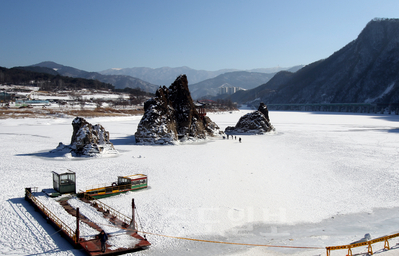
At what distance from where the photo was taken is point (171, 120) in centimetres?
5053

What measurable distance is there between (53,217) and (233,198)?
11.9 m

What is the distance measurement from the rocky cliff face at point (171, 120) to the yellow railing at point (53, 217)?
91.1 feet

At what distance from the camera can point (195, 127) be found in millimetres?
A: 53344

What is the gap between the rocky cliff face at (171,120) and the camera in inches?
1884

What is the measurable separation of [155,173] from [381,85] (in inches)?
8294

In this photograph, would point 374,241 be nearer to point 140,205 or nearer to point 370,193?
point 370,193

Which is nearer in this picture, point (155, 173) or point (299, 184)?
point (299, 184)

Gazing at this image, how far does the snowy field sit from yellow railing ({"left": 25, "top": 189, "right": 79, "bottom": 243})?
488 mm

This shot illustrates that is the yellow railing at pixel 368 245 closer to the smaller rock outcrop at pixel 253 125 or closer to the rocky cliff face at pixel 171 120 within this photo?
the rocky cliff face at pixel 171 120

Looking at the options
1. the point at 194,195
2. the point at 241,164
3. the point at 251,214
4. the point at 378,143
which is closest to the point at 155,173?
the point at 194,195

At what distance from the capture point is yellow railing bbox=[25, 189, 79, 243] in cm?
1505

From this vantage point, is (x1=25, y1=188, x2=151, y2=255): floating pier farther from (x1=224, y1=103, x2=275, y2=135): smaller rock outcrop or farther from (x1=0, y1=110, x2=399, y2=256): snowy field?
(x1=224, y1=103, x2=275, y2=135): smaller rock outcrop

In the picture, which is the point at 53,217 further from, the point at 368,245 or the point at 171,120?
the point at 171,120

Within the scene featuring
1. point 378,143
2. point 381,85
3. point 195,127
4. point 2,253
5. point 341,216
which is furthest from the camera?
point 381,85
